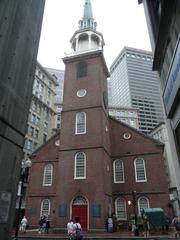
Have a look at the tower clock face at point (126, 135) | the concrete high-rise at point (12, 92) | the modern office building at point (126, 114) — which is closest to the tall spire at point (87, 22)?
the tower clock face at point (126, 135)

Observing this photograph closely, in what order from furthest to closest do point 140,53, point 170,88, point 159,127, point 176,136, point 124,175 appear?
1. point 140,53
2. point 159,127
3. point 124,175
4. point 176,136
5. point 170,88

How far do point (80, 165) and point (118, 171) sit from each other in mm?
5317

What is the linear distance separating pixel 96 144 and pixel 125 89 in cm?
11141

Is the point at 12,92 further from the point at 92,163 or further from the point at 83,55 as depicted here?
the point at 83,55

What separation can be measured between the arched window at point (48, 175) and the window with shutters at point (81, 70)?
12.1 meters

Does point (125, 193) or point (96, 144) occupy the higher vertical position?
point (96, 144)

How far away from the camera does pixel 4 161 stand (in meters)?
4.16

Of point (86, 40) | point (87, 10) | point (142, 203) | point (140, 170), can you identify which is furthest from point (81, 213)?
point (87, 10)

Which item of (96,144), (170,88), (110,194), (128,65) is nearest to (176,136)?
(170,88)

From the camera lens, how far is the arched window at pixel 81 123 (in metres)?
24.6

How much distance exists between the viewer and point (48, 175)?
26.2 meters

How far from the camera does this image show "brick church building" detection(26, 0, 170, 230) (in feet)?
70.2

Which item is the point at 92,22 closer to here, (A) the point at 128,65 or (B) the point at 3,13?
(B) the point at 3,13

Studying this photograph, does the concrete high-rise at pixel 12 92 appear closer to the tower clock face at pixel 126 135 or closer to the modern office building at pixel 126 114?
the tower clock face at pixel 126 135
